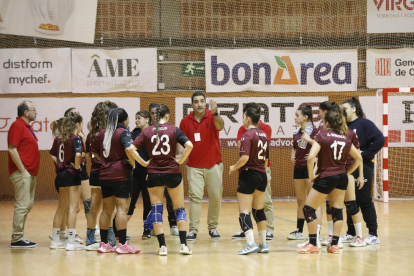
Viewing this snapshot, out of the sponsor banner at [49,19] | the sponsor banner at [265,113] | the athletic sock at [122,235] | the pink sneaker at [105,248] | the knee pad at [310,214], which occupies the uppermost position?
the sponsor banner at [49,19]

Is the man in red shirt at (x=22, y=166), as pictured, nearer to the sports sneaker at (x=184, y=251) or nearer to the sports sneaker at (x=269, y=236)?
the sports sneaker at (x=184, y=251)

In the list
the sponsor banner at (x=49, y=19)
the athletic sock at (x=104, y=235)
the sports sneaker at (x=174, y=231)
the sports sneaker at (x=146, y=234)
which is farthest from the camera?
the sponsor banner at (x=49, y=19)

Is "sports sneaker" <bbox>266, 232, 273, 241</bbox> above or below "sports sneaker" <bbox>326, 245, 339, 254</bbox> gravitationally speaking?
below

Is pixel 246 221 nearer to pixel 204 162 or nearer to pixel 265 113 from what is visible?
pixel 204 162

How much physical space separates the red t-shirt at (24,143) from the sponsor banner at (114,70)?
5431 millimetres

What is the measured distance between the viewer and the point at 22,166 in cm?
665

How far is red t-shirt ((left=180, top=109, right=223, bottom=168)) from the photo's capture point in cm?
729

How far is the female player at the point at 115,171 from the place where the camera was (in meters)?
5.92

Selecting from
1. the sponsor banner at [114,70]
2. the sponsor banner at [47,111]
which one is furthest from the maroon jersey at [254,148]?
the sponsor banner at [114,70]

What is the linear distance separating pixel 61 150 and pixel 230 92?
6544mm

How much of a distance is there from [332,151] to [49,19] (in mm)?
8945

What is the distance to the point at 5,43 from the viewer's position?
12.2m

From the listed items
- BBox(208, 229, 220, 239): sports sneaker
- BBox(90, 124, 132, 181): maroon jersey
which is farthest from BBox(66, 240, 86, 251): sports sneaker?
BBox(208, 229, 220, 239): sports sneaker

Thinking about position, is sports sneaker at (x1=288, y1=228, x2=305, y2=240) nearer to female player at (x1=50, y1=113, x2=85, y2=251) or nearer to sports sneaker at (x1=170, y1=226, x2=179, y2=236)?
sports sneaker at (x1=170, y1=226, x2=179, y2=236)
